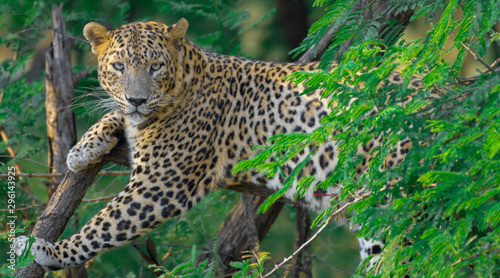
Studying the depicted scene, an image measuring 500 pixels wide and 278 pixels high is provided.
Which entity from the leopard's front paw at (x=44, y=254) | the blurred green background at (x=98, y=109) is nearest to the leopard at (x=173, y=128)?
the leopard's front paw at (x=44, y=254)

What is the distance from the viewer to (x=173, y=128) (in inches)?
286

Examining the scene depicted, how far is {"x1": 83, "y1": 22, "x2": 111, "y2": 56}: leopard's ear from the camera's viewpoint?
7227 mm

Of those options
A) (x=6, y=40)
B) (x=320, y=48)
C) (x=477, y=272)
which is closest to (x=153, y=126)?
(x=320, y=48)

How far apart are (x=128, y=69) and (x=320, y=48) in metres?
2.89

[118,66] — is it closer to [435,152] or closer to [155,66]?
[155,66]

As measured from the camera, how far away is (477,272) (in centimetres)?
346

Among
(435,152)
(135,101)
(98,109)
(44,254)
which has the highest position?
(98,109)

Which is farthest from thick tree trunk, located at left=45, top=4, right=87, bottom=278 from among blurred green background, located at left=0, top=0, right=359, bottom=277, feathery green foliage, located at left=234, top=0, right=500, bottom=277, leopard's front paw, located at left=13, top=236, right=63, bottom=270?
feathery green foliage, located at left=234, top=0, right=500, bottom=277

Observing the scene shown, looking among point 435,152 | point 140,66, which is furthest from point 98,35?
point 435,152

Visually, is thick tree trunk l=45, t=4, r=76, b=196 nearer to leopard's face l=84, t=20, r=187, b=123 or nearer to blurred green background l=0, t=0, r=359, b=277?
blurred green background l=0, t=0, r=359, b=277

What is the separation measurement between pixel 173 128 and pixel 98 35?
47.6 inches

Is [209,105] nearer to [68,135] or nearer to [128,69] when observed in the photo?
[128,69]

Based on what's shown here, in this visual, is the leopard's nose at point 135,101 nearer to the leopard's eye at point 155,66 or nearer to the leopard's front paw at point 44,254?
the leopard's eye at point 155,66

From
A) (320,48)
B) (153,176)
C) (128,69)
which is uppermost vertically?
(320,48)
